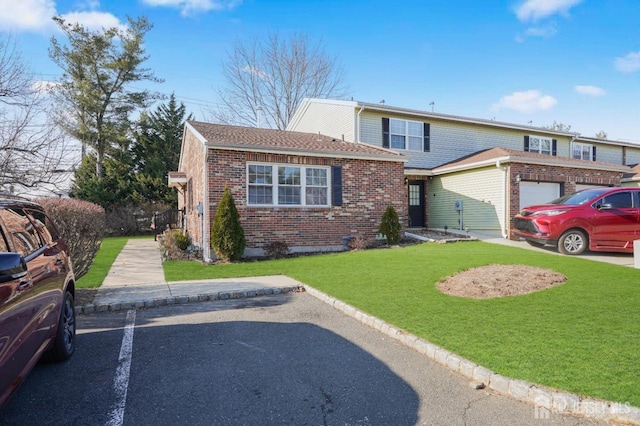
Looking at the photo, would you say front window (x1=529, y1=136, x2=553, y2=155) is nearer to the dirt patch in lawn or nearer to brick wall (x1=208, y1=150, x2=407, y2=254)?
brick wall (x1=208, y1=150, x2=407, y2=254)

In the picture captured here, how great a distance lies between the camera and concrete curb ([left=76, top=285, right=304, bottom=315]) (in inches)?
245

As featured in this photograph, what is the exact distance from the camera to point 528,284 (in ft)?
21.4

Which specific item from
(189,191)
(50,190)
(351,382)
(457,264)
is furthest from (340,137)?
(351,382)

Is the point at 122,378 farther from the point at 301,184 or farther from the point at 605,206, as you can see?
the point at 605,206

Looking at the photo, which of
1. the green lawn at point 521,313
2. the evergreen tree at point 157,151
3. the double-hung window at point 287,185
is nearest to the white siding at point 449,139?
the double-hung window at point 287,185

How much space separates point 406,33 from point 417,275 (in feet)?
39.2

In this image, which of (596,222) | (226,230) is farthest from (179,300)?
(596,222)

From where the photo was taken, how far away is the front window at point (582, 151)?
22527 millimetres

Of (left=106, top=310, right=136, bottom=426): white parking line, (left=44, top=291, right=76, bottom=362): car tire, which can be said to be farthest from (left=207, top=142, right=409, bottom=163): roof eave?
(left=44, top=291, right=76, bottom=362): car tire

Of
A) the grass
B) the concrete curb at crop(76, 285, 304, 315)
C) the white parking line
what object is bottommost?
the white parking line

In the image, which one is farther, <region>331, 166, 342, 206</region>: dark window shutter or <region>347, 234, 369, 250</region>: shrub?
<region>331, 166, 342, 206</region>: dark window shutter

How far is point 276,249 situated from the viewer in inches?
464

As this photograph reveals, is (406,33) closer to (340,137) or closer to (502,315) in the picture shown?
(340,137)

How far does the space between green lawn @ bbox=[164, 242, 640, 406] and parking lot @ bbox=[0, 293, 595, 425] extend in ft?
1.50
